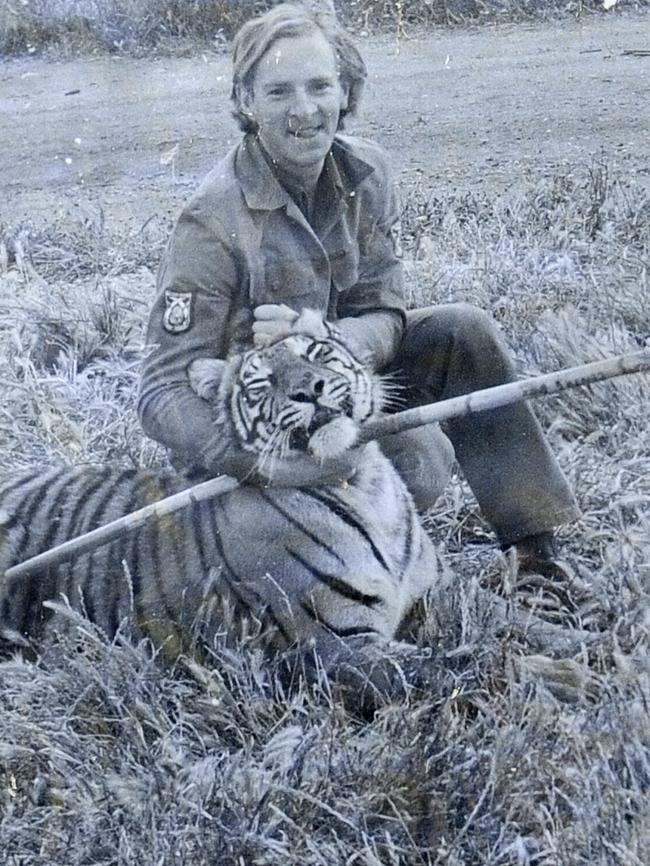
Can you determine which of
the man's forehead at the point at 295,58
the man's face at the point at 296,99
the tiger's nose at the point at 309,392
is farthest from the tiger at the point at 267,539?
the man's forehead at the point at 295,58

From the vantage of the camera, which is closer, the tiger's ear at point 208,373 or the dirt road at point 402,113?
the tiger's ear at point 208,373

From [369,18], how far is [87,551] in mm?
1038

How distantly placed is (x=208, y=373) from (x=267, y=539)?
31 cm

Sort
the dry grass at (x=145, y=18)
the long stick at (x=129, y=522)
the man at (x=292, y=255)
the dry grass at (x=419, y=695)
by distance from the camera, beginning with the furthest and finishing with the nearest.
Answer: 1. the dry grass at (x=145, y=18)
2. the long stick at (x=129, y=522)
3. the man at (x=292, y=255)
4. the dry grass at (x=419, y=695)

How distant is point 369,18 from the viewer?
2.05 metres

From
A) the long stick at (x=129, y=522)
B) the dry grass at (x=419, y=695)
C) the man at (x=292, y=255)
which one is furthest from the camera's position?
the long stick at (x=129, y=522)

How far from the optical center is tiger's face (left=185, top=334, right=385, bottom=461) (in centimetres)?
188

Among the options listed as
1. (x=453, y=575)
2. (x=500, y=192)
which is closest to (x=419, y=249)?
(x=500, y=192)

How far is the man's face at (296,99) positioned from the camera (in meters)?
1.81

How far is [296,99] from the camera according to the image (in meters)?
1.82

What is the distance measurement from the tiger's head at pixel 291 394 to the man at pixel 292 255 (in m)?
0.03

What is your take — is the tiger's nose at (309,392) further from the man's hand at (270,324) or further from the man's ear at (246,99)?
the man's ear at (246,99)

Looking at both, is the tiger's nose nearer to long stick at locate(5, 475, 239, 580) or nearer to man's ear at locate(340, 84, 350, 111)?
long stick at locate(5, 475, 239, 580)

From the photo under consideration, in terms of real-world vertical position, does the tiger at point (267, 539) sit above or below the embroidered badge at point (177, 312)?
below
